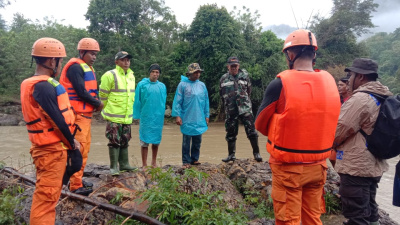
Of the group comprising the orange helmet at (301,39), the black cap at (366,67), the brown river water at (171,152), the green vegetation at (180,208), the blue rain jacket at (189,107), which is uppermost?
the orange helmet at (301,39)

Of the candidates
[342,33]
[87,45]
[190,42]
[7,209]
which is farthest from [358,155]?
[342,33]

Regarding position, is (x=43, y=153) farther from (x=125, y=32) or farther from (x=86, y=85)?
(x=125, y=32)

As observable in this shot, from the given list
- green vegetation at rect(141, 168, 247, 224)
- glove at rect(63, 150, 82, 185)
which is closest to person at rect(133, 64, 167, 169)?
green vegetation at rect(141, 168, 247, 224)

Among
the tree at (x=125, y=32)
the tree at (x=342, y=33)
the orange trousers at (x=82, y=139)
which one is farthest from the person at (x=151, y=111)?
the tree at (x=342, y=33)

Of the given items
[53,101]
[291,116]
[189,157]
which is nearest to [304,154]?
[291,116]

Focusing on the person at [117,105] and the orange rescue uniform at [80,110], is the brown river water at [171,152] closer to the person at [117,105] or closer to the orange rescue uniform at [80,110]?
the person at [117,105]

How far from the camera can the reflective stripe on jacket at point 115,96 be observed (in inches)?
181

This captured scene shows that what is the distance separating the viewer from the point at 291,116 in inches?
94.8

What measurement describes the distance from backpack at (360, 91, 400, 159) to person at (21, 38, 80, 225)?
298cm

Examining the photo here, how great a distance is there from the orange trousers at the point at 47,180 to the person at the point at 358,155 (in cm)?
277

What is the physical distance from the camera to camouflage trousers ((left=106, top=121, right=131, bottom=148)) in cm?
461

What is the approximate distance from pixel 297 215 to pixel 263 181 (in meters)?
2.45

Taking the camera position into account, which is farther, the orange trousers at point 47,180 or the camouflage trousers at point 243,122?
the camouflage trousers at point 243,122

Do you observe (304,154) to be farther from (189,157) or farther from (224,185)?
(189,157)
